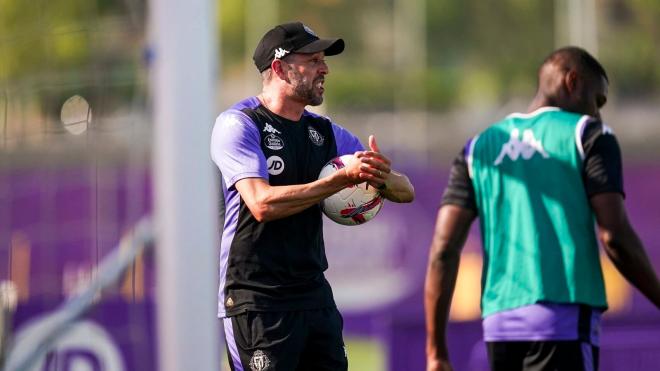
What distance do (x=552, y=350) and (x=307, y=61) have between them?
4.69 ft

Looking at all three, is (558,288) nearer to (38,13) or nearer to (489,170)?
(489,170)

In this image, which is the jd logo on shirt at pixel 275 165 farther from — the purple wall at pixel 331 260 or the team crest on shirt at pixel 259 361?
the purple wall at pixel 331 260

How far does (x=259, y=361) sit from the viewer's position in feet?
14.4

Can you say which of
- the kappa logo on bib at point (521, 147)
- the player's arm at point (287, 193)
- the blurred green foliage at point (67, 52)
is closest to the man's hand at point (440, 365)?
the kappa logo on bib at point (521, 147)


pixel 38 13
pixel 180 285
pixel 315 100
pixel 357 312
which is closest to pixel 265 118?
pixel 315 100

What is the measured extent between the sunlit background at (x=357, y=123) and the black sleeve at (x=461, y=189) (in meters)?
1.48

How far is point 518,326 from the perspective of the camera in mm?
4848

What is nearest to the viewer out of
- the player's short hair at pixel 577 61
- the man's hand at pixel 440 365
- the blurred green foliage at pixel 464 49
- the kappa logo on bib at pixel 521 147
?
the kappa logo on bib at pixel 521 147

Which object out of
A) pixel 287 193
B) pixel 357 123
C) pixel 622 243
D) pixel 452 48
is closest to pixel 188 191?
pixel 287 193

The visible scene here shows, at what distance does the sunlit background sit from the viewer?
793 cm

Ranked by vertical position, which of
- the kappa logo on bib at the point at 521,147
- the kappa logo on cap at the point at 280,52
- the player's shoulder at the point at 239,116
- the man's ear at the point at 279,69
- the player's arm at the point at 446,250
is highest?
the kappa logo on cap at the point at 280,52

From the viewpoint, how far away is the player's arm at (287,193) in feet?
13.4

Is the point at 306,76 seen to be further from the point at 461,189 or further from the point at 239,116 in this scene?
the point at 461,189

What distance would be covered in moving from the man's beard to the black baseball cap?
10 cm
